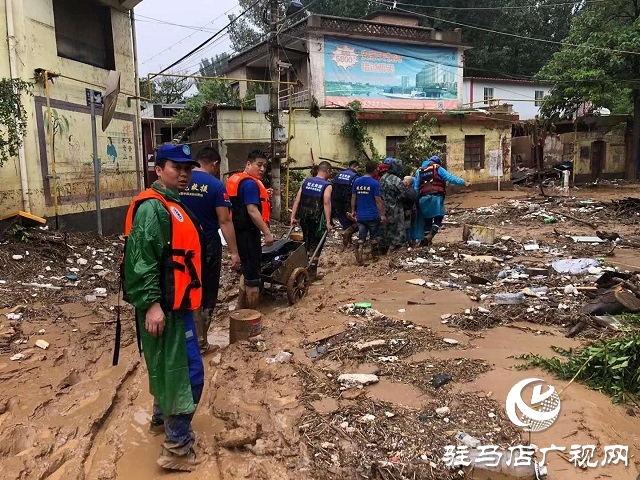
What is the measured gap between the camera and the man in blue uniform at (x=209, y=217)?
4.58 meters

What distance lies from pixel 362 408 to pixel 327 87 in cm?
2008

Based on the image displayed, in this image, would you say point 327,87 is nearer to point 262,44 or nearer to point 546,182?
point 262,44

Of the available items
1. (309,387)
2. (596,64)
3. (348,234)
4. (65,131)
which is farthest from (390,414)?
(596,64)

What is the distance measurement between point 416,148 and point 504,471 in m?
16.7

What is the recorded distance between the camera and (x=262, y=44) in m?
23.8

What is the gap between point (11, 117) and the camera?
7594mm

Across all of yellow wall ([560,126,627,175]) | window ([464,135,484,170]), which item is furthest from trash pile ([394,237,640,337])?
yellow wall ([560,126,627,175])

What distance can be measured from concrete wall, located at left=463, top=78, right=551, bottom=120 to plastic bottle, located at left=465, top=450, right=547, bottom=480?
30.7m

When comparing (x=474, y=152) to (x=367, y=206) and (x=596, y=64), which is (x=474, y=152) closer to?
(x=596, y=64)

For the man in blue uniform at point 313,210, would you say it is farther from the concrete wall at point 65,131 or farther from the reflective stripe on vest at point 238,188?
the concrete wall at point 65,131

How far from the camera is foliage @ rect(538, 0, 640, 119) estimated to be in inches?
838

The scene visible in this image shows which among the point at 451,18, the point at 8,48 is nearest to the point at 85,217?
the point at 8,48

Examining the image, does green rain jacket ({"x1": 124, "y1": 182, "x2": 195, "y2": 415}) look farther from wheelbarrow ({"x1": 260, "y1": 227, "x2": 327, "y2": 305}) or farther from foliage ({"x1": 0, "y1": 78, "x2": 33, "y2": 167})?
foliage ({"x1": 0, "y1": 78, "x2": 33, "y2": 167})

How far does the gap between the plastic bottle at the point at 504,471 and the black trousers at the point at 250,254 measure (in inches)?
135
